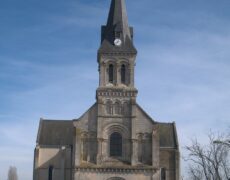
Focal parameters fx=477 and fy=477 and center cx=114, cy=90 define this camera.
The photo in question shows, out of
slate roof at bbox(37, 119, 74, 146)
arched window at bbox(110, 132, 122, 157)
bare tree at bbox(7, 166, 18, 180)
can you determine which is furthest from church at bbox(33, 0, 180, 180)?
bare tree at bbox(7, 166, 18, 180)

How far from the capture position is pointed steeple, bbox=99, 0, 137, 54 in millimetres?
54438

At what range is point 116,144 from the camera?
52.3 meters

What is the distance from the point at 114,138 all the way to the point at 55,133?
34.0ft

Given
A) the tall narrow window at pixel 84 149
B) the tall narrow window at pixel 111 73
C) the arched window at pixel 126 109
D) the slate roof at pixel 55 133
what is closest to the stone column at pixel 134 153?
the arched window at pixel 126 109

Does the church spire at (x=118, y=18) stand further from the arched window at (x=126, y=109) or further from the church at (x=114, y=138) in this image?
the arched window at (x=126, y=109)

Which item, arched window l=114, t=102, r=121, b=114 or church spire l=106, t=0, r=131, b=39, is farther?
church spire l=106, t=0, r=131, b=39

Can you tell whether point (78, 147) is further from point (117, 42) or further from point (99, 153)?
point (117, 42)

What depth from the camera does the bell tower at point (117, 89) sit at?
52.0 metres

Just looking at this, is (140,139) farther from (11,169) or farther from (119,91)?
(11,169)

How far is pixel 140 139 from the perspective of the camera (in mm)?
52312

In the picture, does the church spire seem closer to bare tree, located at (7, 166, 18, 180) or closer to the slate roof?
the slate roof

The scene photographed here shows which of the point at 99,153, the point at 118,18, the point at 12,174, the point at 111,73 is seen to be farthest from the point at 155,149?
the point at 12,174

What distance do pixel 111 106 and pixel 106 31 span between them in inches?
361

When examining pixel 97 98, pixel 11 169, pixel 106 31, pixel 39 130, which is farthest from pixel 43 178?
pixel 11 169
